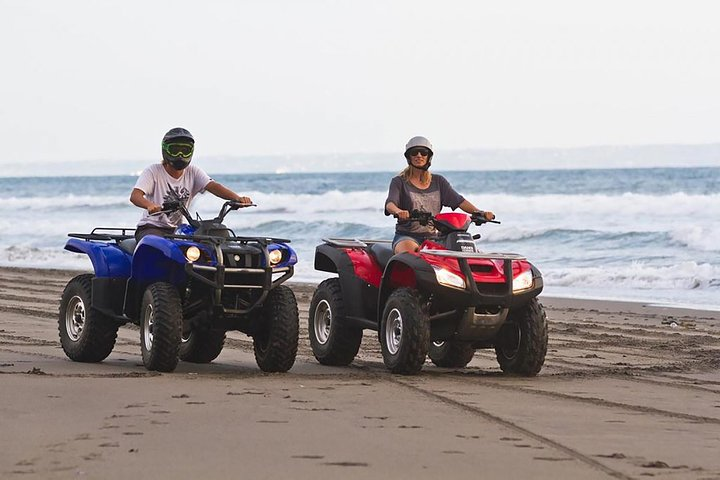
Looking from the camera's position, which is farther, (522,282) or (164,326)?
(522,282)

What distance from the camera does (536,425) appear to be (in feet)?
21.0

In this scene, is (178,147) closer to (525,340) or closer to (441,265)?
(441,265)

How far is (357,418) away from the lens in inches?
258

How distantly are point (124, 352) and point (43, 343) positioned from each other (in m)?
0.80

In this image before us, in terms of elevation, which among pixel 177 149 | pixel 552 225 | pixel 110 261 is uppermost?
pixel 177 149

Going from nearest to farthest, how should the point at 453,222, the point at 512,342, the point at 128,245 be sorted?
the point at 453,222 < the point at 512,342 < the point at 128,245

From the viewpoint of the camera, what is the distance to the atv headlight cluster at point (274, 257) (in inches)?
346

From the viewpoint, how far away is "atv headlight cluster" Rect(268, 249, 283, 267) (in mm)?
8781

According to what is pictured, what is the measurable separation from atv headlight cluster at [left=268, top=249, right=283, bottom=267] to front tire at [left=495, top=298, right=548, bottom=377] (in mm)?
1688

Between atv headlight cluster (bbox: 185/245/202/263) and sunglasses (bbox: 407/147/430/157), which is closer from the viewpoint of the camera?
atv headlight cluster (bbox: 185/245/202/263)

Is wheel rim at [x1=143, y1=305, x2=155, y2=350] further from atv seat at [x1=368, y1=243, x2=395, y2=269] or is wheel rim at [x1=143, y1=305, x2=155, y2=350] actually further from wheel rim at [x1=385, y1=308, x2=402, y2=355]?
atv seat at [x1=368, y1=243, x2=395, y2=269]

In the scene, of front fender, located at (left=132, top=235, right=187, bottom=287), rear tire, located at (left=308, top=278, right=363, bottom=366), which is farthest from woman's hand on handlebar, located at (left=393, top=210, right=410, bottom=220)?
front fender, located at (left=132, top=235, right=187, bottom=287)

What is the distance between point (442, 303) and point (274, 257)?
3.95 ft

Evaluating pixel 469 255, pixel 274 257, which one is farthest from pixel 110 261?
pixel 469 255
